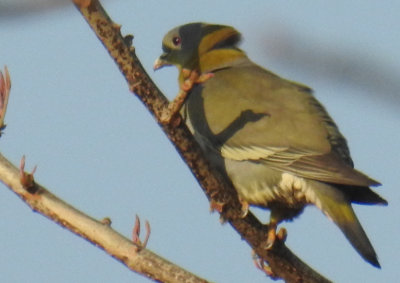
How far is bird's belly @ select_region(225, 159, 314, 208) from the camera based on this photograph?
4047 mm

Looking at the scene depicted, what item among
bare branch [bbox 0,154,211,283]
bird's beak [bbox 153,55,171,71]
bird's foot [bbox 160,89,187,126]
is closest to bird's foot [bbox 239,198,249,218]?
bare branch [bbox 0,154,211,283]

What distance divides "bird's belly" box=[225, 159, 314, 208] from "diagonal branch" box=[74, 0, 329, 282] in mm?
139

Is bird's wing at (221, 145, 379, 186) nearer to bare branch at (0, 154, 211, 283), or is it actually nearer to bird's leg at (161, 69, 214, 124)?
bare branch at (0, 154, 211, 283)

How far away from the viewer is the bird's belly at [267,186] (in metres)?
4.05

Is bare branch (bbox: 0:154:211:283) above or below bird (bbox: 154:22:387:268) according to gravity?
above

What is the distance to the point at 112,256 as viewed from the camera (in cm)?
336

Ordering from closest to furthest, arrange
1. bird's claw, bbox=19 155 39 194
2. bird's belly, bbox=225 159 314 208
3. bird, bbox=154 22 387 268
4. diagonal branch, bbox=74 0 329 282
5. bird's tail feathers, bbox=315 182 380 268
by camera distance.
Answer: diagonal branch, bbox=74 0 329 282 < bird's claw, bbox=19 155 39 194 < bird's tail feathers, bbox=315 182 380 268 < bird, bbox=154 22 387 268 < bird's belly, bbox=225 159 314 208

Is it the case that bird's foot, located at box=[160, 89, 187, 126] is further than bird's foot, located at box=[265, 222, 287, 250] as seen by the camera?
No

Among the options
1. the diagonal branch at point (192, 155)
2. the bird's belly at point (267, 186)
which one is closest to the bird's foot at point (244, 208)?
the diagonal branch at point (192, 155)

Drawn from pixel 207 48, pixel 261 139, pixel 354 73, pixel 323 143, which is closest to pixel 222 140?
pixel 261 139

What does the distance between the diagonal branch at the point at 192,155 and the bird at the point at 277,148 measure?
0.33 feet

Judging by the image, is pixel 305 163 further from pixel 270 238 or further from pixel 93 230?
→ pixel 93 230

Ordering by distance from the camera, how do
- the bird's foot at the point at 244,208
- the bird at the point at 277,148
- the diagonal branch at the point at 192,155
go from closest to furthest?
the diagonal branch at the point at 192,155 → the bird's foot at the point at 244,208 → the bird at the point at 277,148

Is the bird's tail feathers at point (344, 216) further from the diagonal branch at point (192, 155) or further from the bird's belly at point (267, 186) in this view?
the diagonal branch at point (192, 155)
